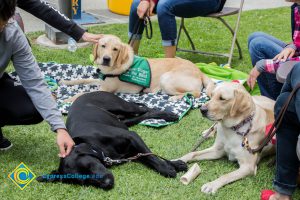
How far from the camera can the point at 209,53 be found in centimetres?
602

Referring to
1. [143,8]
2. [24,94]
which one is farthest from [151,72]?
[24,94]

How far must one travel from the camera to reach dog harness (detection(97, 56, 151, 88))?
4730mm

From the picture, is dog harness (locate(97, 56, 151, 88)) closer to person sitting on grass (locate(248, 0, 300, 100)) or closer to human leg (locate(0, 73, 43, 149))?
person sitting on grass (locate(248, 0, 300, 100))

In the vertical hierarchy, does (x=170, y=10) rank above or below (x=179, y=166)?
above

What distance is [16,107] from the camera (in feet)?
10.4

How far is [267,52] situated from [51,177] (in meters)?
2.23

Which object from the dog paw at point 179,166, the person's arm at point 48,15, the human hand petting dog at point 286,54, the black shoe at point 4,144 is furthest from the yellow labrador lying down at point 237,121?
the black shoe at point 4,144

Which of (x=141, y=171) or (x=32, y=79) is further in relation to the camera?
(x=141, y=171)

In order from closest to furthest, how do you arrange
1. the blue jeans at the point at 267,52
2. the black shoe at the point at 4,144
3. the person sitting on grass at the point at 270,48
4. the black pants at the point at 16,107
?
the black pants at the point at 16,107 < the black shoe at the point at 4,144 < the person sitting on grass at the point at 270,48 < the blue jeans at the point at 267,52

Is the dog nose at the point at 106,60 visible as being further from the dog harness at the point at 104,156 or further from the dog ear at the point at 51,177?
the dog ear at the point at 51,177

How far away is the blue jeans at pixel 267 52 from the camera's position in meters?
3.98

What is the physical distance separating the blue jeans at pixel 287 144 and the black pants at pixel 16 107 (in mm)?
1688

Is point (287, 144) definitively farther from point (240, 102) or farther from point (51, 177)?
point (51, 177)

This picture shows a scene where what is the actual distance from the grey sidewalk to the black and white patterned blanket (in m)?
2.22
